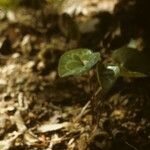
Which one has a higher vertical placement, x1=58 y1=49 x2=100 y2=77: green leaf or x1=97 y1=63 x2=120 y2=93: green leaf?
x1=58 y1=49 x2=100 y2=77: green leaf

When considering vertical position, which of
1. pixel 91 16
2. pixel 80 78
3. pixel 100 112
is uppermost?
pixel 91 16

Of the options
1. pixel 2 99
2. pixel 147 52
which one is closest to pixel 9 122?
pixel 2 99

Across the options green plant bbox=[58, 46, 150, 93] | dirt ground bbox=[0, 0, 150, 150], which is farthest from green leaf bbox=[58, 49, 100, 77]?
dirt ground bbox=[0, 0, 150, 150]

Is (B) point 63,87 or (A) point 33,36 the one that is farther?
(A) point 33,36

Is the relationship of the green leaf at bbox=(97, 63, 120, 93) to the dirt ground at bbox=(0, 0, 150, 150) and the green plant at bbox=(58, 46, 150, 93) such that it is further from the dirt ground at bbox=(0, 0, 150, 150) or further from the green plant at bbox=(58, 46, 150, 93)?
the dirt ground at bbox=(0, 0, 150, 150)

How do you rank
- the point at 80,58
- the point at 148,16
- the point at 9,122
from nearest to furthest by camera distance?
the point at 80,58, the point at 9,122, the point at 148,16

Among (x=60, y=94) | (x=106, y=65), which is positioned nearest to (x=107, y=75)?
(x=106, y=65)

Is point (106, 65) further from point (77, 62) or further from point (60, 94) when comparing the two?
point (60, 94)

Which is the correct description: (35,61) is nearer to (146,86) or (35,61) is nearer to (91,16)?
(91,16)
